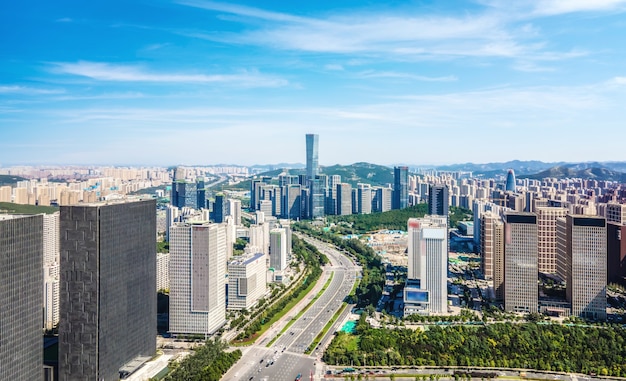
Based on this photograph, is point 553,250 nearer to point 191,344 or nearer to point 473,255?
point 473,255

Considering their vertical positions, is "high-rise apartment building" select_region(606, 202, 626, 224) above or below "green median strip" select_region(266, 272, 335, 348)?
above

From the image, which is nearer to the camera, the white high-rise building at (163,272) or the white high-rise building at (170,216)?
the white high-rise building at (163,272)

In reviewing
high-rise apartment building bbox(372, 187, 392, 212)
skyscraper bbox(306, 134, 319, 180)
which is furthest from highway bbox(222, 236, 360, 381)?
skyscraper bbox(306, 134, 319, 180)

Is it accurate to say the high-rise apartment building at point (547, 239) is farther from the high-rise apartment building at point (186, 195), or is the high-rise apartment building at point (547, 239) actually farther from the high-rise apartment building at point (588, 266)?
the high-rise apartment building at point (186, 195)

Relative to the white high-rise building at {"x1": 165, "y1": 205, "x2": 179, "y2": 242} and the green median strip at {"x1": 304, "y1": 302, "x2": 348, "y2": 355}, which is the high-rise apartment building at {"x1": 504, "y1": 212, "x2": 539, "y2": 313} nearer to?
the green median strip at {"x1": 304, "y1": 302, "x2": 348, "y2": 355}

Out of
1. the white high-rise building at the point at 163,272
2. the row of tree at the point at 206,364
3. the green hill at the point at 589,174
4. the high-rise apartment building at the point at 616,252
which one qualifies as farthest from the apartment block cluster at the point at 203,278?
the green hill at the point at 589,174

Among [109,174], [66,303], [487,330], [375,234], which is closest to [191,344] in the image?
[66,303]

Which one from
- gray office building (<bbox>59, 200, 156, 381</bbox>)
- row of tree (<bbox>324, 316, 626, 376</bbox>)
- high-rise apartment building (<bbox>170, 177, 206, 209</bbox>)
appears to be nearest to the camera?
gray office building (<bbox>59, 200, 156, 381</bbox>)
